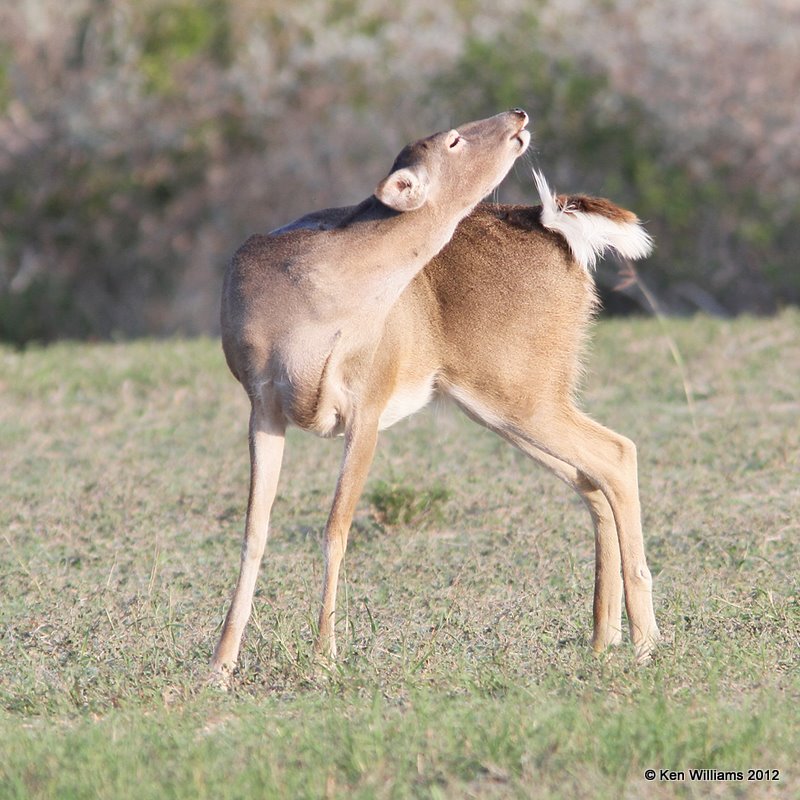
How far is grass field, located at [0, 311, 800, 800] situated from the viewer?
3.40 meters

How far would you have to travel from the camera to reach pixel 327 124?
48.8 ft

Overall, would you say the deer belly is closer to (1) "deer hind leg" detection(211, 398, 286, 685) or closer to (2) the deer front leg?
(2) the deer front leg

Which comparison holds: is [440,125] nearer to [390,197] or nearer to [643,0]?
[643,0]

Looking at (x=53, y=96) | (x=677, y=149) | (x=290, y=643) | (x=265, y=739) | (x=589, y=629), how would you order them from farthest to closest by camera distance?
(x=53, y=96) → (x=677, y=149) → (x=589, y=629) → (x=290, y=643) → (x=265, y=739)

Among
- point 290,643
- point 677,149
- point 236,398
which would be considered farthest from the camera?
point 677,149

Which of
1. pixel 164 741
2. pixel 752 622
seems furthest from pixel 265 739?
pixel 752 622

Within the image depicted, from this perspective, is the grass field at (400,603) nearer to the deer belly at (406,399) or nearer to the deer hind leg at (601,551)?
the deer hind leg at (601,551)

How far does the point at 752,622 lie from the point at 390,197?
183 centimetres

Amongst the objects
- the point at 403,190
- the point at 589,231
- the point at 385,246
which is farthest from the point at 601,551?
the point at 403,190

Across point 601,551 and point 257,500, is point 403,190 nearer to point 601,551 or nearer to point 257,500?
point 257,500

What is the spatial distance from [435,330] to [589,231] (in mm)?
665

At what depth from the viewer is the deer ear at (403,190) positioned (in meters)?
4.66

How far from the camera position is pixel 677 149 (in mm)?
13797

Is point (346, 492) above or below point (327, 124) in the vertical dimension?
below
